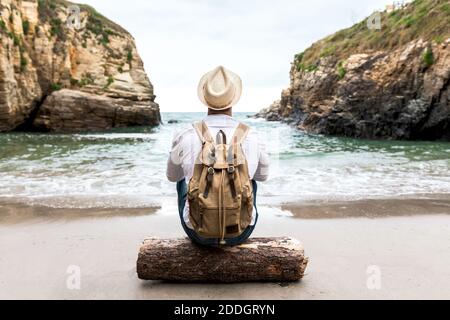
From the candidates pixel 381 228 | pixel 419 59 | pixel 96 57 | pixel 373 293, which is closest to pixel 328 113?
pixel 419 59

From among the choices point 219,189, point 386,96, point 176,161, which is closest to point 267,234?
point 176,161

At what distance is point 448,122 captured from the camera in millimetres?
18359

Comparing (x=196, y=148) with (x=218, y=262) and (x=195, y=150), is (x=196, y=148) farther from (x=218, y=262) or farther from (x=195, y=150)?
(x=218, y=262)

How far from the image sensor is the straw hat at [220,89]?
2.98 metres

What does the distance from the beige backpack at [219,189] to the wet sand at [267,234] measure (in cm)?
61

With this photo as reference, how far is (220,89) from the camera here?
3010 millimetres

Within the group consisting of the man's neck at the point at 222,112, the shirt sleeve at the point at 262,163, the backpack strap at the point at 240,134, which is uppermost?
the man's neck at the point at 222,112

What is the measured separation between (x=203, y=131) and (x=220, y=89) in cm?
36

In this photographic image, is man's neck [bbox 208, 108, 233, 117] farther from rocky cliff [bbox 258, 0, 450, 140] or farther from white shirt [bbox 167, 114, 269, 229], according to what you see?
rocky cliff [bbox 258, 0, 450, 140]

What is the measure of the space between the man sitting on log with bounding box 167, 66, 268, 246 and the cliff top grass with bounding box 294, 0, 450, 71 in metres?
19.6

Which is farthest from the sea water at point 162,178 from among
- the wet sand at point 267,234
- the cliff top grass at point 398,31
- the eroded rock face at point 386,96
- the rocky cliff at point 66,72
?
the rocky cliff at point 66,72

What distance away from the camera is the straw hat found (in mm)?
2979

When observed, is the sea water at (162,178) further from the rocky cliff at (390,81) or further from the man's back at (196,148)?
the rocky cliff at (390,81)

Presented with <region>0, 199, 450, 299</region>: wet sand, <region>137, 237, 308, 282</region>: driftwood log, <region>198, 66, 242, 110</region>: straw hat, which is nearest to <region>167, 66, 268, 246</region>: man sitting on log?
<region>198, 66, 242, 110</region>: straw hat
